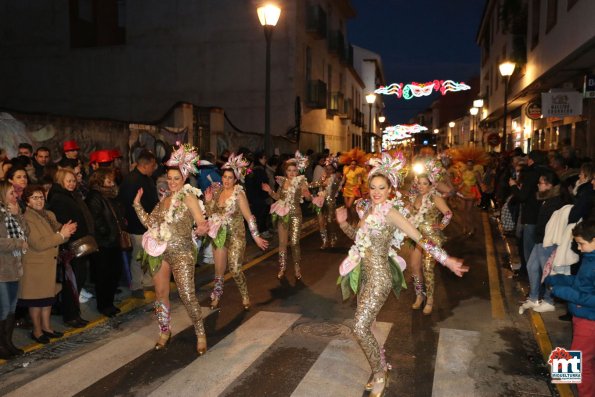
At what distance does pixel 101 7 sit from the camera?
2725 cm

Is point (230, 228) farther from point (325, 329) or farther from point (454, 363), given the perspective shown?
point (454, 363)

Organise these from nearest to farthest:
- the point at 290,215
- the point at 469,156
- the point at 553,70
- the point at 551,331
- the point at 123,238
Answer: the point at 551,331, the point at 123,238, the point at 290,215, the point at 553,70, the point at 469,156

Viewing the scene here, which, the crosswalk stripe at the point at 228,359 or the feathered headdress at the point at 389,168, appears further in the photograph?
the feathered headdress at the point at 389,168

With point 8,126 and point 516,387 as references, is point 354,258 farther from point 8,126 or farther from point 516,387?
point 8,126

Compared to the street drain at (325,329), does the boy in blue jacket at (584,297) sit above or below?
above

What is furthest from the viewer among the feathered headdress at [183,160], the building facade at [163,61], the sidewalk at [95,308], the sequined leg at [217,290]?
the building facade at [163,61]

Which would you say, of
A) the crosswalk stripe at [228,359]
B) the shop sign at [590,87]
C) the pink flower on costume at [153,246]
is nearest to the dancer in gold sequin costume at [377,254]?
the crosswalk stripe at [228,359]

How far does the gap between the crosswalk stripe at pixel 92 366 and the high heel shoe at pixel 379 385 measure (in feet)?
8.50

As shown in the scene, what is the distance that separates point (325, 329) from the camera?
653 centimetres

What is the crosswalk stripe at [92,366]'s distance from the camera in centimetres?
A: 490

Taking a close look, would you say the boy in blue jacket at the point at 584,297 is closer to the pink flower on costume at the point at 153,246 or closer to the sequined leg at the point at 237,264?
the pink flower on costume at the point at 153,246

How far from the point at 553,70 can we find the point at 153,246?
42.4ft

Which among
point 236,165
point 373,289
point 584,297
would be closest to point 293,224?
point 236,165

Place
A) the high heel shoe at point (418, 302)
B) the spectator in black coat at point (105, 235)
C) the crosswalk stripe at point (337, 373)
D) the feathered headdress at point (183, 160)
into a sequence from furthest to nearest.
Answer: the high heel shoe at point (418, 302), the spectator in black coat at point (105, 235), the feathered headdress at point (183, 160), the crosswalk stripe at point (337, 373)
